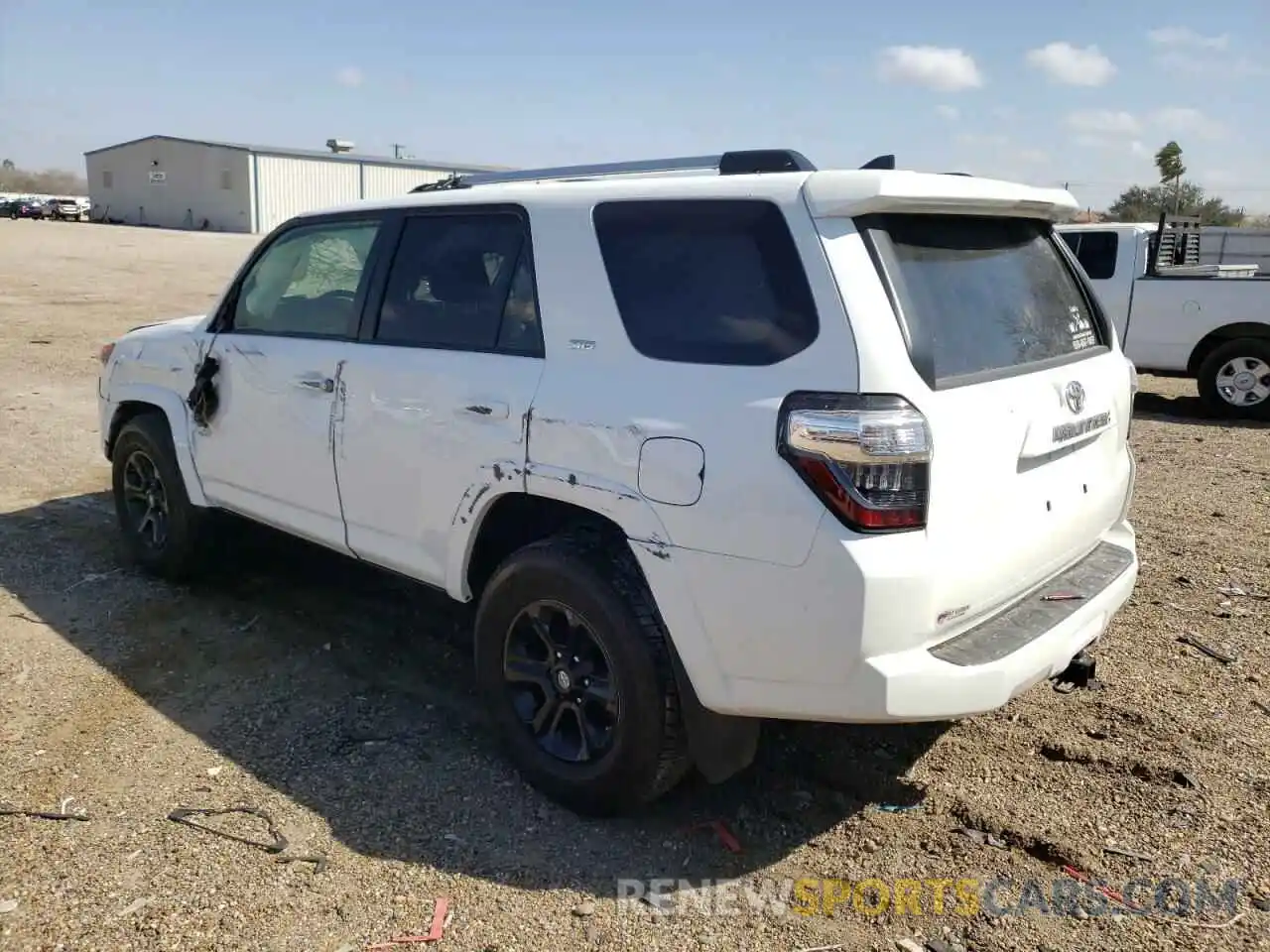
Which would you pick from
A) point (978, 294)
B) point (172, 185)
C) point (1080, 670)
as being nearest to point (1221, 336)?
point (1080, 670)

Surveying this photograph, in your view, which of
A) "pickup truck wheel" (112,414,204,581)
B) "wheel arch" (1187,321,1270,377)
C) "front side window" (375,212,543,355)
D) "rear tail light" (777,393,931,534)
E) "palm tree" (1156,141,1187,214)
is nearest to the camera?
"rear tail light" (777,393,931,534)

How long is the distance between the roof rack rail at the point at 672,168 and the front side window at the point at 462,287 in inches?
18.3

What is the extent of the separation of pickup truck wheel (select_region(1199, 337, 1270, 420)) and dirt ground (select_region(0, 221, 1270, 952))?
6080 millimetres

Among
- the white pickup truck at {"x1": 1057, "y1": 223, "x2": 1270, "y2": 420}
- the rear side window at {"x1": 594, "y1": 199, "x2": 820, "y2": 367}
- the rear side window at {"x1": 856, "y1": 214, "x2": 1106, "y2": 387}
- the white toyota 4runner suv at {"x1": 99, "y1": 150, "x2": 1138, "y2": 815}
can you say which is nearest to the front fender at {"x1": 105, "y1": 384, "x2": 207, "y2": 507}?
the white toyota 4runner suv at {"x1": 99, "y1": 150, "x2": 1138, "y2": 815}

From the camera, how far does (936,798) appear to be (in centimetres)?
347

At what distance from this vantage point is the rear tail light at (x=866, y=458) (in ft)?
8.71

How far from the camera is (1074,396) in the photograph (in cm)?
331

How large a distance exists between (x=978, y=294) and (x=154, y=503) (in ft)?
13.5

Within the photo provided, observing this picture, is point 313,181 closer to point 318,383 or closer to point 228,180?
point 228,180

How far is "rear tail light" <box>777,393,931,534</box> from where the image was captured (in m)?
2.66

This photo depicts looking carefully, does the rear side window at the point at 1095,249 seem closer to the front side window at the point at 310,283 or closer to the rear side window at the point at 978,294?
the rear side window at the point at 978,294

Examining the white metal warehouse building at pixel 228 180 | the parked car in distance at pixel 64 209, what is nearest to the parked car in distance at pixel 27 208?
the parked car in distance at pixel 64 209

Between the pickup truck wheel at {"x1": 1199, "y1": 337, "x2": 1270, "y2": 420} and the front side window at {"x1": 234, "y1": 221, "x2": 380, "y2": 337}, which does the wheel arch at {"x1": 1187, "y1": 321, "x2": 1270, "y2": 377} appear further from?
the front side window at {"x1": 234, "y1": 221, "x2": 380, "y2": 337}

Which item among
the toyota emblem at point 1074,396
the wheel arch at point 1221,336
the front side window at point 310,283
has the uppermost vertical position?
the front side window at point 310,283
